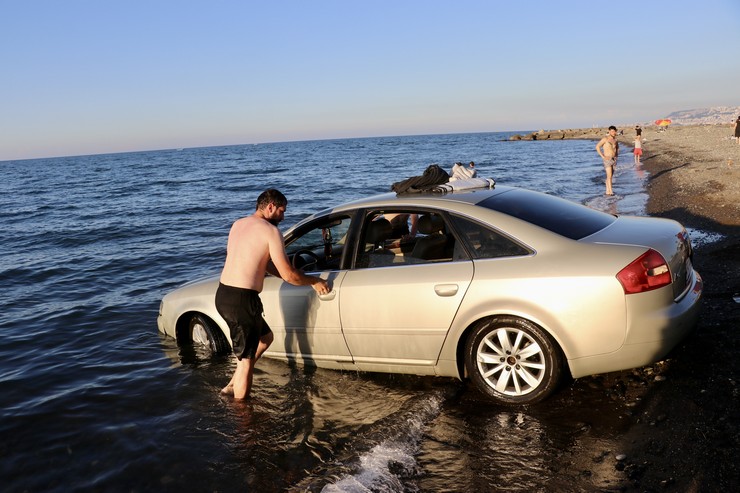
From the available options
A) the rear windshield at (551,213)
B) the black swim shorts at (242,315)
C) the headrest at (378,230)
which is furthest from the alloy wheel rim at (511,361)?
the black swim shorts at (242,315)

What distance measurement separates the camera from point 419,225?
16.4ft

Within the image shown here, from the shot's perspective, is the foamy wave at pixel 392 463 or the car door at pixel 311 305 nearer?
the foamy wave at pixel 392 463

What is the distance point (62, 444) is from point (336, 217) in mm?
2950

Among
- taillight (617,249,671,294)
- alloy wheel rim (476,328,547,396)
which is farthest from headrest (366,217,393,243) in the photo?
taillight (617,249,671,294)

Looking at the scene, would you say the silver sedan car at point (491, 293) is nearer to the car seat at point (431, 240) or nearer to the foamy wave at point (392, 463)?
the car seat at point (431, 240)

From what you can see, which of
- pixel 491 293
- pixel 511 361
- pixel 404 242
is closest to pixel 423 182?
pixel 404 242

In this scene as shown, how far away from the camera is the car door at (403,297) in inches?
169

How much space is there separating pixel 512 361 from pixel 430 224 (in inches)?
54.1

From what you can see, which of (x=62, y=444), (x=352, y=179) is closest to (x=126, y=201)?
(x=352, y=179)

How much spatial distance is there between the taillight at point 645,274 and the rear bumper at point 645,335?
0.20 feet

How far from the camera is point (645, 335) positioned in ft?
12.4

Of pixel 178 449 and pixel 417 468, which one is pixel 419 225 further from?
pixel 178 449

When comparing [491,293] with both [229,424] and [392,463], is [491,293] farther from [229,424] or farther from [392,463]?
[229,424]

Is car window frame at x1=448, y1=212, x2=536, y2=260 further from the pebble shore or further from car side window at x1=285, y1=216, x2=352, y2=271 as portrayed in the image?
the pebble shore
